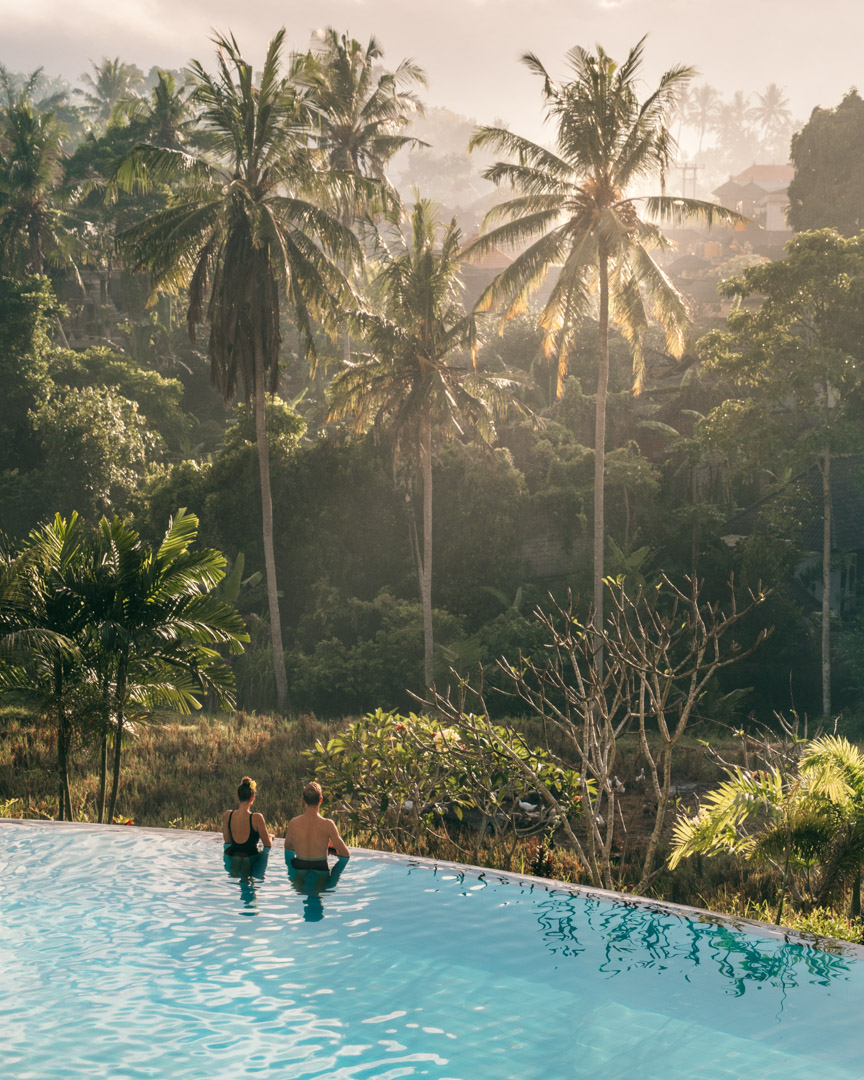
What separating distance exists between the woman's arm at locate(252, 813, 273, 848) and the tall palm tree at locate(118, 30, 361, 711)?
1319 centimetres

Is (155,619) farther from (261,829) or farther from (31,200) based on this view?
(31,200)

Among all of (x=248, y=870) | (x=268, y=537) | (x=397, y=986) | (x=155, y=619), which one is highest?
(x=268, y=537)

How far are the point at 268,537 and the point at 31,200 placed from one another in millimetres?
22255

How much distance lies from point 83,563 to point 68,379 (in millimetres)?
25098

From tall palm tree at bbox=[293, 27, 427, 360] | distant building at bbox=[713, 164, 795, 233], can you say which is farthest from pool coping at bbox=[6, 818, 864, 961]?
distant building at bbox=[713, 164, 795, 233]

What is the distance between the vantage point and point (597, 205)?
837 inches

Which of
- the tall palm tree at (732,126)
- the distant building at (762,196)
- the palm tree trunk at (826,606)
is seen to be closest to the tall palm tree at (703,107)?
the tall palm tree at (732,126)

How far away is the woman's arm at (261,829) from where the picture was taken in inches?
397

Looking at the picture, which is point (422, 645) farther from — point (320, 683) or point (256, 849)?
point (256, 849)

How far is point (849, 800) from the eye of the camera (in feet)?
27.6

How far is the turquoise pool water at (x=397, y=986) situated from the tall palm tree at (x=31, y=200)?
33.4 m

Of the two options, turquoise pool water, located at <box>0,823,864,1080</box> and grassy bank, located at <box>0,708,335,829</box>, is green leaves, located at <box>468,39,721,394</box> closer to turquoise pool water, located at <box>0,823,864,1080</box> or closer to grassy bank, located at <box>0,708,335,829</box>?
→ grassy bank, located at <box>0,708,335,829</box>

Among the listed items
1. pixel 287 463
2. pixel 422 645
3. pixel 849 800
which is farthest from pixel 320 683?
pixel 849 800

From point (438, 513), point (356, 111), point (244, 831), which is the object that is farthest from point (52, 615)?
point (356, 111)
